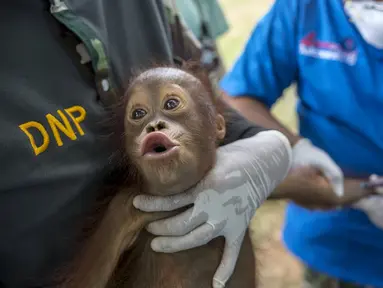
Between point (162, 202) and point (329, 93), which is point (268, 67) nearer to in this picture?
point (329, 93)

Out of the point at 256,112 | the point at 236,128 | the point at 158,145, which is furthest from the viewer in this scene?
the point at 256,112

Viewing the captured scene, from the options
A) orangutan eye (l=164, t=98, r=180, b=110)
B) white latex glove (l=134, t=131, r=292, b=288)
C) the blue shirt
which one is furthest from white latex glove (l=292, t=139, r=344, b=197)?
orangutan eye (l=164, t=98, r=180, b=110)

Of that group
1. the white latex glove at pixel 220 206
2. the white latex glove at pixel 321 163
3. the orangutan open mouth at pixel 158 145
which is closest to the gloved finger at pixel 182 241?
the white latex glove at pixel 220 206

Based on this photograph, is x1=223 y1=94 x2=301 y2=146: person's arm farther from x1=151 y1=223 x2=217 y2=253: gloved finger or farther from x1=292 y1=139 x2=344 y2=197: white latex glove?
x1=151 y1=223 x2=217 y2=253: gloved finger

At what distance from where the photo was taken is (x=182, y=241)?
2.15ft

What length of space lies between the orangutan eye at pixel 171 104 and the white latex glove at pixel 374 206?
1.95 feet

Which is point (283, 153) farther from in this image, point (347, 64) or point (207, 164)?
point (347, 64)

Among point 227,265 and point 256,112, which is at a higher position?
point 227,265

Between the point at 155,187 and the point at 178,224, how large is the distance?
0.05 meters

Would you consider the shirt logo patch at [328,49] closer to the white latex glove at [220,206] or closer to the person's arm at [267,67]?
the person's arm at [267,67]

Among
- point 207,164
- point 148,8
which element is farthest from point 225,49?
point 207,164

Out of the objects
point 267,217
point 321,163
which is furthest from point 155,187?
point 267,217

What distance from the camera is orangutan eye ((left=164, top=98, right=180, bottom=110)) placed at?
2.10 ft

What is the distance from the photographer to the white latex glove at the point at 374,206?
1.10 metres
